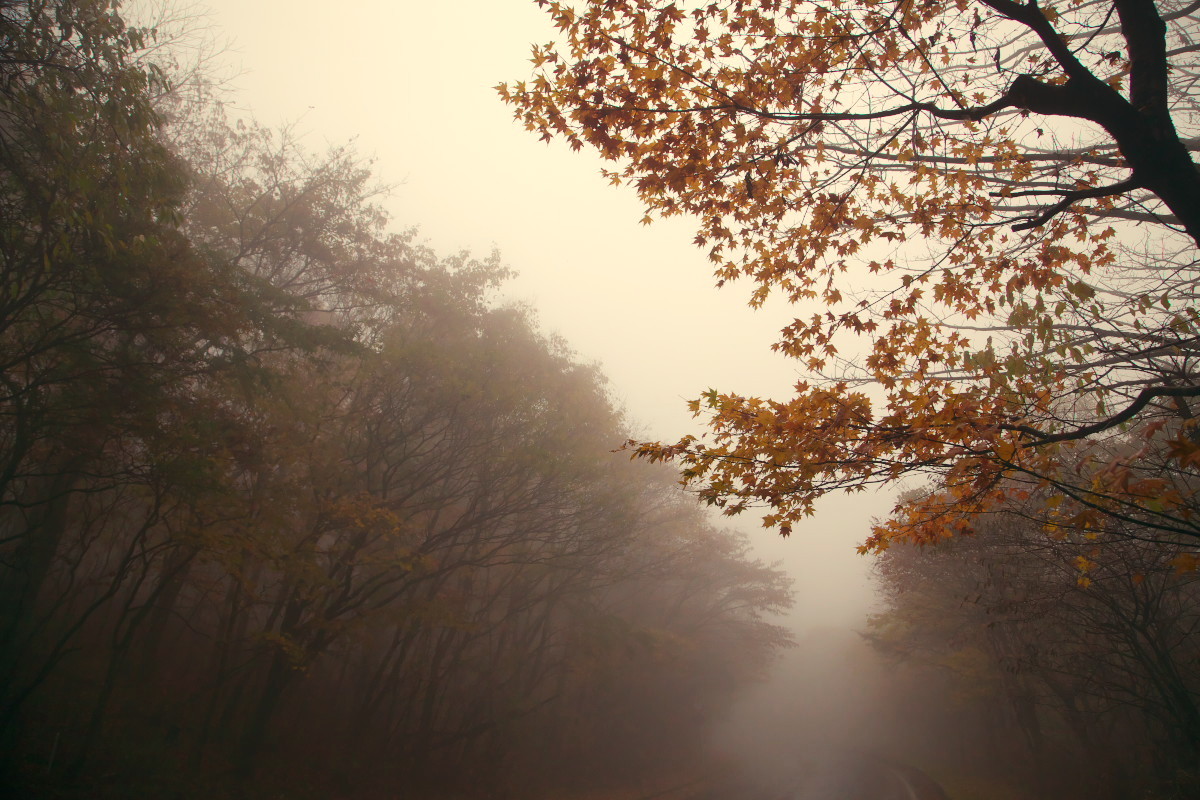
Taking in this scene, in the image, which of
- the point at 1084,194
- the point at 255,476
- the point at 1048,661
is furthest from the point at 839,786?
the point at 1084,194

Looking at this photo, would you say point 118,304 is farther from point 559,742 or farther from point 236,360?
point 559,742

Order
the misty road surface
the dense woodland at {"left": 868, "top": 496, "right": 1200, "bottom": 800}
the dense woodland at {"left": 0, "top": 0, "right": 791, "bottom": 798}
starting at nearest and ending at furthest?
the dense woodland at {"left": 0, "top": 0, "right": 791, "bottom": 798}, the dense woodland at {"left": 868, "top": 496, "right": 1200, "bottom": 800}, the misty road surface

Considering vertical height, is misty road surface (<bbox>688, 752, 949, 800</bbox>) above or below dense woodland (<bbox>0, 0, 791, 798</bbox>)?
below

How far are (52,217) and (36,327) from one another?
2123mm

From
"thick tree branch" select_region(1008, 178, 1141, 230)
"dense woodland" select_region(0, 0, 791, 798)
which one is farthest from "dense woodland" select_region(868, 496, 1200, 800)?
"dense woodland" select_region(0, 0, 791, 798)

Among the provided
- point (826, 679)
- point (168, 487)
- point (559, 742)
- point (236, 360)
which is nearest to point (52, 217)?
point (236, 360)

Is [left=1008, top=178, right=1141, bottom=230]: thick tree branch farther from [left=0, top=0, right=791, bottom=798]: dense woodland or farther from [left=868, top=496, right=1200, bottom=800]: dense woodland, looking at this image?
[left=0, top=0, right=791, bottom=798]: dense woodland

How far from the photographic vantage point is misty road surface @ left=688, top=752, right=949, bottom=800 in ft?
59.2

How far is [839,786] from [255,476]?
21.9 m

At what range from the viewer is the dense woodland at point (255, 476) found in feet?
20.7

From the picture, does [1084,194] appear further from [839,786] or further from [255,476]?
[839,786]

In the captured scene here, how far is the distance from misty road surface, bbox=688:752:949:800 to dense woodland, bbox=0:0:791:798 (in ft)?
14.9

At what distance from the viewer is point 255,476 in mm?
10953

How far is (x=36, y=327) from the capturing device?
7.12 metres
